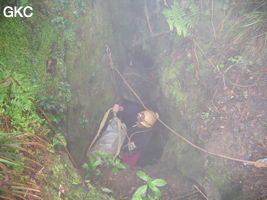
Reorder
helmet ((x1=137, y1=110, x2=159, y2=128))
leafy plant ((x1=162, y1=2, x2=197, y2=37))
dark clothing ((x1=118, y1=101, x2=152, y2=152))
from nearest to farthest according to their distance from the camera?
1. leafy plant ((x1=162, y1=2, x2=197, y2=37))
2. helmet ((x1=137, y1=110, x2=159, y2=128))
3. dark clothing ((x1=118, y1=101, x2=152, y2=152))

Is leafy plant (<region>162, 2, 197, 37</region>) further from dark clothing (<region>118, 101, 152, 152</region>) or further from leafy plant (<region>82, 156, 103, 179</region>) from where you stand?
leafy plant (<region>82, 156, 103, 179</region>)

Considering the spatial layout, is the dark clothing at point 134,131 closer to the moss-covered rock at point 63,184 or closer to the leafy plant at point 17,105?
the moss-covered rock at point 63,184

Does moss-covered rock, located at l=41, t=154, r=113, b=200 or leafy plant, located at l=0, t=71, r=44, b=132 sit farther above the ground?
leafy plant, located at l=0, t=71, r=44, b=132

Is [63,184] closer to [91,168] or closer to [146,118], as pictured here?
[91,168]

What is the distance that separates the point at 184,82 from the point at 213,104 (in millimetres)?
720

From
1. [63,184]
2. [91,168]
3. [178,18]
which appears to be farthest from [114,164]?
[178,18]

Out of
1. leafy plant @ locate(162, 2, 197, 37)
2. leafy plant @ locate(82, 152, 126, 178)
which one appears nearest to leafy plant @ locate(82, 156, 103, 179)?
leafy plant @ locate(82, 152, 126, 178)

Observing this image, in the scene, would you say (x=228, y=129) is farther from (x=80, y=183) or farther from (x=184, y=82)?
(x=80, y=183)

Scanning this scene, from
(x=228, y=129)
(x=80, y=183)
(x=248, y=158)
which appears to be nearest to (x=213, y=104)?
(x=228, y=129)

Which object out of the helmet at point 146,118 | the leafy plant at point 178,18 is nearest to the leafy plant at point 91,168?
the helmet at point 146,118

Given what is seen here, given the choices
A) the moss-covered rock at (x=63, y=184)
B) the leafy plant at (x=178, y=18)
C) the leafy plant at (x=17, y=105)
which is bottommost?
the moss-covered rock at (x=63, y=184)

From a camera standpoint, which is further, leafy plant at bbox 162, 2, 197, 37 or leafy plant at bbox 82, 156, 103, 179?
leafy plant at bbox 162, 2, 197, 37

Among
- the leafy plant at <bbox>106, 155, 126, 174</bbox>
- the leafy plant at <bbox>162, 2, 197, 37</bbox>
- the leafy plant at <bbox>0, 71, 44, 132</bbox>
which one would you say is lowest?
the leafy plant at <bbox>106, 155, 126, 174</bbox>

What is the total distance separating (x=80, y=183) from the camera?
7.85 feet
